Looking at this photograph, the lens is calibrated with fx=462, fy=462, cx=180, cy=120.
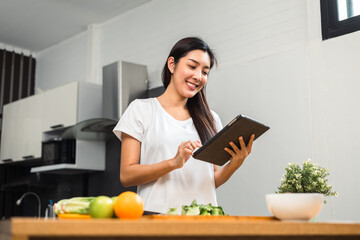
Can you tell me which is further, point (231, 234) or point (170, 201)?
point (170, 201)

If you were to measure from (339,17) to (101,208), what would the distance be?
2.39 m

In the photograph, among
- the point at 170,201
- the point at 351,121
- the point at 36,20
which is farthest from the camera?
the point at 36,20

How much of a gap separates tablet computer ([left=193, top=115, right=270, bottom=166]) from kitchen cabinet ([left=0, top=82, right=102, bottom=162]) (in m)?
2.84

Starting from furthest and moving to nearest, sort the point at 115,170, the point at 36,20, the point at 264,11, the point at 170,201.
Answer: the point at 36,20 → the point at 115,170 → the point at 264,11 → the point at 170,201

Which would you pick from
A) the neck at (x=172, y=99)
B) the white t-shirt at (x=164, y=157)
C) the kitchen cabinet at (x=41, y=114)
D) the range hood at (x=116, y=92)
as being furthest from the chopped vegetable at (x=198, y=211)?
the kitchen cabinet at (x=41, y=114)

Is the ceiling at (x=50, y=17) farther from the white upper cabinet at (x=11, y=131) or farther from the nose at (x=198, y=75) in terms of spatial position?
the nose at (x=198, y=75)

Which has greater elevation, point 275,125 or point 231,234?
point 275,125

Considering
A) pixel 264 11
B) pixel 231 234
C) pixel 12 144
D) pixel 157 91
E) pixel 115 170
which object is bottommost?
pixel 231 234

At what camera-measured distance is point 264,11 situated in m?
3.42

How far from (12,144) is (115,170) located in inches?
54.0

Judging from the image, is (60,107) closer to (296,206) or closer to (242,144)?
(242,144)

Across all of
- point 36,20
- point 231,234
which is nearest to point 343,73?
point 231,234

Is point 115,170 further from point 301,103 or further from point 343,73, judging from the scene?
point 343,73

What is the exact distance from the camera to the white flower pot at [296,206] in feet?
3.90
